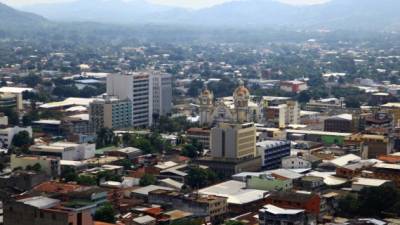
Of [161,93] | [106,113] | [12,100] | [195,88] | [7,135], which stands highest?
[161,93]

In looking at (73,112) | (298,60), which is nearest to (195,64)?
(298,60)

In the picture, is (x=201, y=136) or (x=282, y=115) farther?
(x=282, y=115)

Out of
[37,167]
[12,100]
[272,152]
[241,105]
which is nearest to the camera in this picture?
[37,167]

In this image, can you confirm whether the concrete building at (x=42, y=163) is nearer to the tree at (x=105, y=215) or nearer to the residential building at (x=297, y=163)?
the tree at (x=105, y=215)

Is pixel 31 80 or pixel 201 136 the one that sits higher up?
pixel 201 136

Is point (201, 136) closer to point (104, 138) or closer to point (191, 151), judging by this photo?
point (191, 151)

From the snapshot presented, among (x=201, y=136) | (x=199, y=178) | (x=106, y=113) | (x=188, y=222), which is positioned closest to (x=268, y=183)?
(x=199, y=178)

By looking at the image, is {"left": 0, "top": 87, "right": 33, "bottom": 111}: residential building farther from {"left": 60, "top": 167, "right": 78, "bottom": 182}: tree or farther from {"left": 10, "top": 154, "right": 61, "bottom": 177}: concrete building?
{"left": 60, "top": 167, "right": 78, "bottom": 182}: tree
